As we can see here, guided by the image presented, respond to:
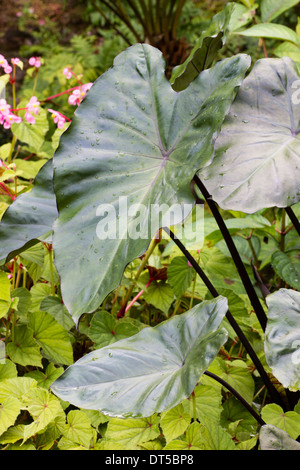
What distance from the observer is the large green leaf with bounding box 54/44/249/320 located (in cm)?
64

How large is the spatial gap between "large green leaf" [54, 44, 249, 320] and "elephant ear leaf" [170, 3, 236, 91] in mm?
79

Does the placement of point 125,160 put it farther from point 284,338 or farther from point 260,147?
point 284,338

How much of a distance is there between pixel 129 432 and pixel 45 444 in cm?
16

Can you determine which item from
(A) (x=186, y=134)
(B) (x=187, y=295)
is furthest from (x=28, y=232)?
(B) (x=187, y=295)

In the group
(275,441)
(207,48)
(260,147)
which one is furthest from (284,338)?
(207,48)

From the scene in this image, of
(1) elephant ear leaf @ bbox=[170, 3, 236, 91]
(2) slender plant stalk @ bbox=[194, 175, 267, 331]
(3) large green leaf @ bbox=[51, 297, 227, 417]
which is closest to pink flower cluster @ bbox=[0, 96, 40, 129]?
(1) elephant ear leaf @ bbox=[170, 3, 236, 91]

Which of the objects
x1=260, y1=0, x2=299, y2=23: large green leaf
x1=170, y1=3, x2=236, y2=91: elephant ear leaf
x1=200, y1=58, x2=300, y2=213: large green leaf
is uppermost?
x1=170, y1=3, x2=236, y2=91: elephant ear leaf

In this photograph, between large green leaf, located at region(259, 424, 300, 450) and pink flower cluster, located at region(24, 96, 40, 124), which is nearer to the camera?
large green leaf, located at region(259, 424, 300, 450)

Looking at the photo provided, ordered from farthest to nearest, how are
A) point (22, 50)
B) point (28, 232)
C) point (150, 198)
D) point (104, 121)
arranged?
point (22, 50) < point (28, 232) < point (104, 121) < point (150, 198)

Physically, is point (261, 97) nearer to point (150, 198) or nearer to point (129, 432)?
point (150, 198)

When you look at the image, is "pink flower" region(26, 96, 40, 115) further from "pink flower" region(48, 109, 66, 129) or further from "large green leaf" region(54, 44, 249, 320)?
"large green leaf" region(54, 44, 249, 320)

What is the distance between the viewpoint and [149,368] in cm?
69

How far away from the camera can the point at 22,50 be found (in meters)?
4.22
